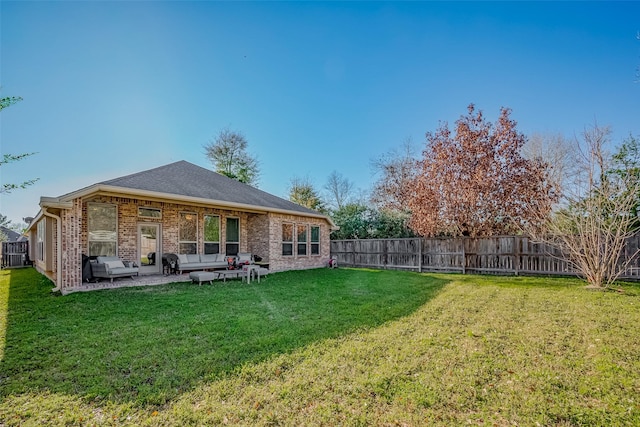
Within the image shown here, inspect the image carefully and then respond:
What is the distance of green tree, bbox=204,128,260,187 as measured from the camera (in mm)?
26047

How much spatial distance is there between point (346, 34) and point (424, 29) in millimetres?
2692

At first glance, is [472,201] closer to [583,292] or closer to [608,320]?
[583,292]

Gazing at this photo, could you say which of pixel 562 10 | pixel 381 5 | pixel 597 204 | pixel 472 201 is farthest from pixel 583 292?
pixel 381 5

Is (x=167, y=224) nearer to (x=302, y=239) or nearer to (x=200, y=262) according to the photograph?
(x=200, y=262)

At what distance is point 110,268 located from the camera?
358 inches

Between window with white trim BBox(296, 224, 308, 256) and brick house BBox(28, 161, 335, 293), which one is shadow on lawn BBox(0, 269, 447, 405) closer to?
brick house BBox(28, 161, 335, 293)

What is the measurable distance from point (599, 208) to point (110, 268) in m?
13.9

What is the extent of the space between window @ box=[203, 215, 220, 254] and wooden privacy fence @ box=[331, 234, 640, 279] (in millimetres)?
7238

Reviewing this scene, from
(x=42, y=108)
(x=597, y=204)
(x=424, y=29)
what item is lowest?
(x=597, y=204)

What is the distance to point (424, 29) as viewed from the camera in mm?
10250

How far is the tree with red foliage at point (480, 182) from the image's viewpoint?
1229 centimetres

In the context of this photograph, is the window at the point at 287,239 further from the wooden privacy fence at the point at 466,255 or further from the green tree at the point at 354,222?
the green tree at the point at 354,222

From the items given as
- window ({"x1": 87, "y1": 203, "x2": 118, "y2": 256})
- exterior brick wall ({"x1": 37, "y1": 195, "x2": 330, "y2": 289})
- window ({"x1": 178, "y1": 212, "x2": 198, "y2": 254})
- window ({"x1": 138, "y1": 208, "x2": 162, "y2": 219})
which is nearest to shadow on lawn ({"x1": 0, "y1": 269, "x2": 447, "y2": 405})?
exterior brick wall ({"x1": 37, "y1": 195, "x2": 330, "y2": 289})

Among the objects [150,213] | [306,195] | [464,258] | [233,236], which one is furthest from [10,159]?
[306,195]
